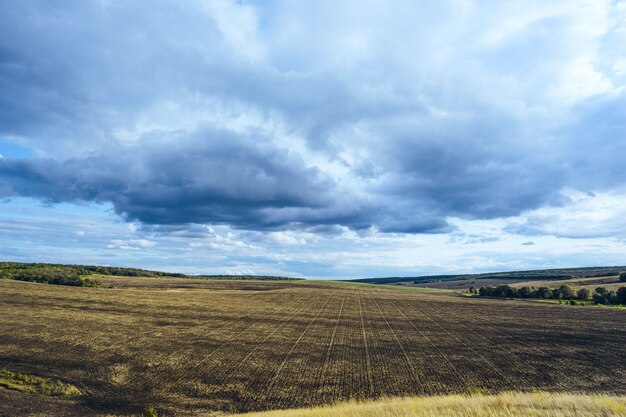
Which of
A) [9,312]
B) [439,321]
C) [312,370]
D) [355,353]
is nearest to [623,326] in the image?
[439,321]

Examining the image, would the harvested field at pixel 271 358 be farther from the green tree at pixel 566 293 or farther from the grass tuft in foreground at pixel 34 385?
the green tree at pixel 566 293

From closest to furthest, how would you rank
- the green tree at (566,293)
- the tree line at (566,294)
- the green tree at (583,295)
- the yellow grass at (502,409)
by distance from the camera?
the yellow grass at (502,409) < the tree line at (566,294) < the green tree at (583,295) < the green tree at (566,293)

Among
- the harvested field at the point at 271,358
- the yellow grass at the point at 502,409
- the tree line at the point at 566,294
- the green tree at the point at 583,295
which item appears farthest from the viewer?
the green tree at the point at 583,295

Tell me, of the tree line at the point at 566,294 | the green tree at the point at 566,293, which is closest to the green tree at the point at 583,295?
the tree line at the point at 566,294

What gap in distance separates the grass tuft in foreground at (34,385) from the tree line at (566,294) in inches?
4373

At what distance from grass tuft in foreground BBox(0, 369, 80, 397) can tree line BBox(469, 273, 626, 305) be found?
111077 millimetres

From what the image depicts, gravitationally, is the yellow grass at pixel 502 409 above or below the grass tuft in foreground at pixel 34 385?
above

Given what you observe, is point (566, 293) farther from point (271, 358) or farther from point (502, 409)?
point (502, 409)

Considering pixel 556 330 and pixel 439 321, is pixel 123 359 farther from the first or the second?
pixel 556 330

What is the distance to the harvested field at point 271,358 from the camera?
21.6 metres

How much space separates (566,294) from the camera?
104 meters

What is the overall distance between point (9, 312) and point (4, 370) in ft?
91.7

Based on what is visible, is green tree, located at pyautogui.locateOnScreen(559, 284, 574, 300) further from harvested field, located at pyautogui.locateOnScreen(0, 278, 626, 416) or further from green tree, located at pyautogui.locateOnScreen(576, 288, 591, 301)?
harvested field, located at pyautogui.locateOnScreen(0, 278, 626, 416)

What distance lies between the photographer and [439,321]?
55531mm
